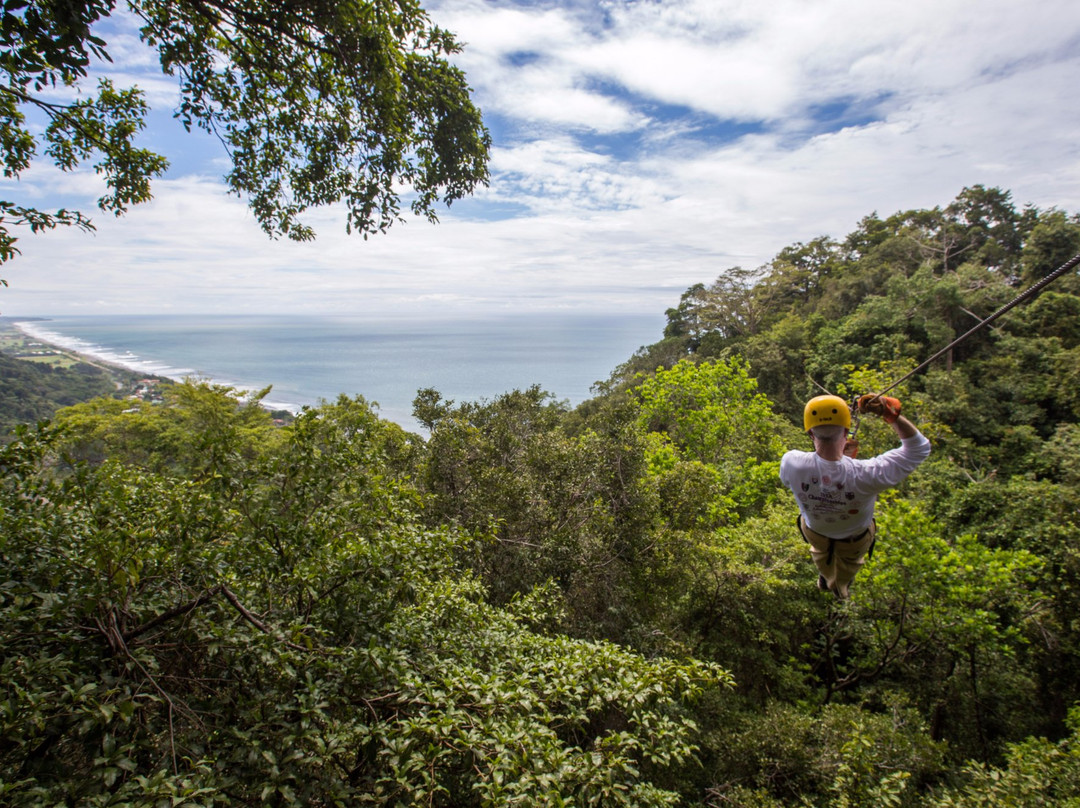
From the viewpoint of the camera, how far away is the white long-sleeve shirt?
2.65m

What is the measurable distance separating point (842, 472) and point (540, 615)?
133 inches

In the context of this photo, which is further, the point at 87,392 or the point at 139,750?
the point at 87,392

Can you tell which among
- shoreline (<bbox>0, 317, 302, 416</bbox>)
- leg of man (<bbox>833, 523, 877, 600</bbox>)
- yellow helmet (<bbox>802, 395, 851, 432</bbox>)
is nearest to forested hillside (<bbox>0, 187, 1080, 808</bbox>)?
leg of man (<bbox>833, 523, 877, 600</bbox>)

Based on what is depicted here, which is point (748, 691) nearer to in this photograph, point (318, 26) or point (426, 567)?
point (426, 567)

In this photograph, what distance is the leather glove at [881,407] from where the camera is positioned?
104 inches

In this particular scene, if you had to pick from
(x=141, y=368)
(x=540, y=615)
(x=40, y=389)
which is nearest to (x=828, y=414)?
(x=540, y=615)

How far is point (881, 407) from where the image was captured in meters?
2.69

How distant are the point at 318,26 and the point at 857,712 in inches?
398

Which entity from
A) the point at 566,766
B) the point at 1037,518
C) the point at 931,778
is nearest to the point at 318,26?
the point at 566,766

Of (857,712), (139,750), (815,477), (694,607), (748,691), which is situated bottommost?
(748,691)

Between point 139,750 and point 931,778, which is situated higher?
point 139,750

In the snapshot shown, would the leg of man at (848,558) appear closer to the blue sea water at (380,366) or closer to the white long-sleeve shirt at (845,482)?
the white long-sleeve shirt at (845,482)

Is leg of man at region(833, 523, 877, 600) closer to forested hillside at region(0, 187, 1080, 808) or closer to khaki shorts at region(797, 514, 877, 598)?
khaki shorts at region(797, 514, 877, 598)

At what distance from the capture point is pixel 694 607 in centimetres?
873
